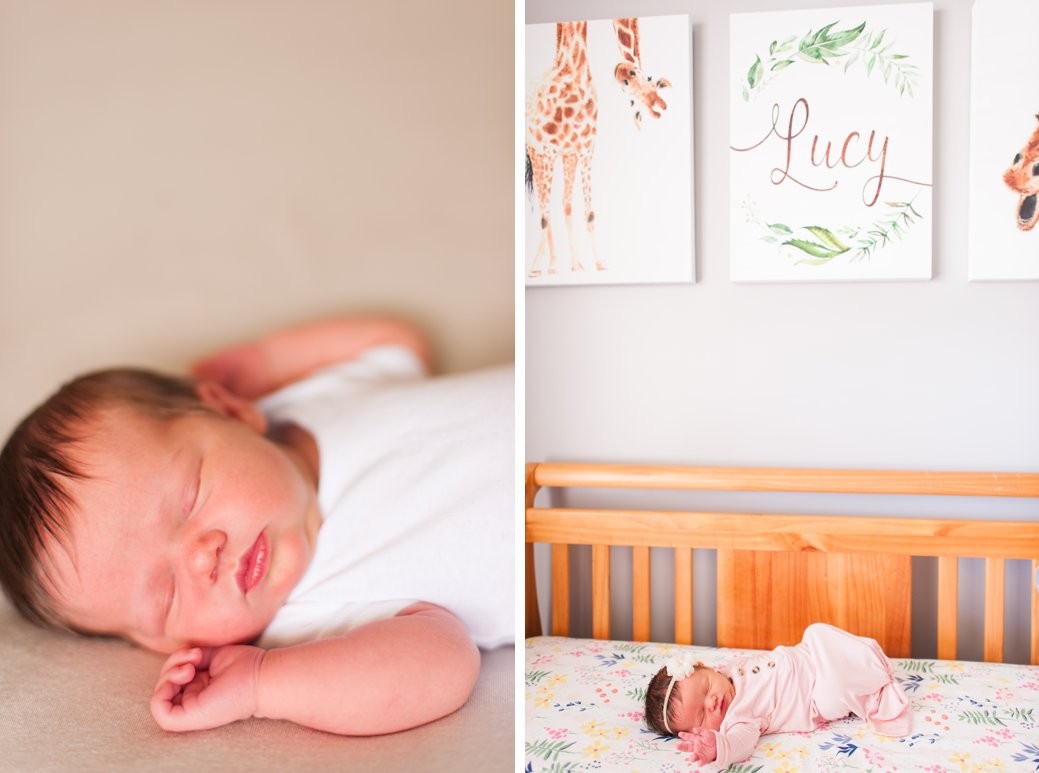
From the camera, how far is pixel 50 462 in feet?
→ 0.56

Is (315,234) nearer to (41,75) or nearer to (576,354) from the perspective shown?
(41,75)

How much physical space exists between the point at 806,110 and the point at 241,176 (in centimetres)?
132

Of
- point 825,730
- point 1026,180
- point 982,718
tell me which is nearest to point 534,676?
point 825,730

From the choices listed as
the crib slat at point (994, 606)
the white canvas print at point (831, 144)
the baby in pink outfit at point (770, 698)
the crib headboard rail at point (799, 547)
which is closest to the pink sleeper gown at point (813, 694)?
the baby in pink outfit at point (770, 698)

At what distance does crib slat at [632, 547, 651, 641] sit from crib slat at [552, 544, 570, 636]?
0.12 m

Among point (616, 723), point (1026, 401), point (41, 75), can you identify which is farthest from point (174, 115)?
point (1026, 401)

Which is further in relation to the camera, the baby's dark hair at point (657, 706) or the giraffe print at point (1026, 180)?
the giraffe print at point (1026, 180)

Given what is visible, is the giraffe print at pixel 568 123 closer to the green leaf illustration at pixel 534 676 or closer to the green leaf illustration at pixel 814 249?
the green leaf illustration at pixel 814 249

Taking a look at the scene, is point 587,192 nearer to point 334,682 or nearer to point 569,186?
point 569,186

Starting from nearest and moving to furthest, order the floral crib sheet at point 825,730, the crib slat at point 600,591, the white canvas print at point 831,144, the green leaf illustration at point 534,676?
the floral crib sheet at point 825,730 < the green leaf illustration at point 534,676 < the white canvas print at point 831,144 < the crib slat at point 600,591

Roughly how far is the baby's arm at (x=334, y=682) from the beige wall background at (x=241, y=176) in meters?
0.06

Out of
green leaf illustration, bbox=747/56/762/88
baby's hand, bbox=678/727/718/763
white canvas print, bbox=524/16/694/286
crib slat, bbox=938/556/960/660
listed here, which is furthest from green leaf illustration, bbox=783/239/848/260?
baby's hand, bbox=678/727/718/763

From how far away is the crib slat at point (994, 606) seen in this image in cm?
122

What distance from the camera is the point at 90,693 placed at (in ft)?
0.58
